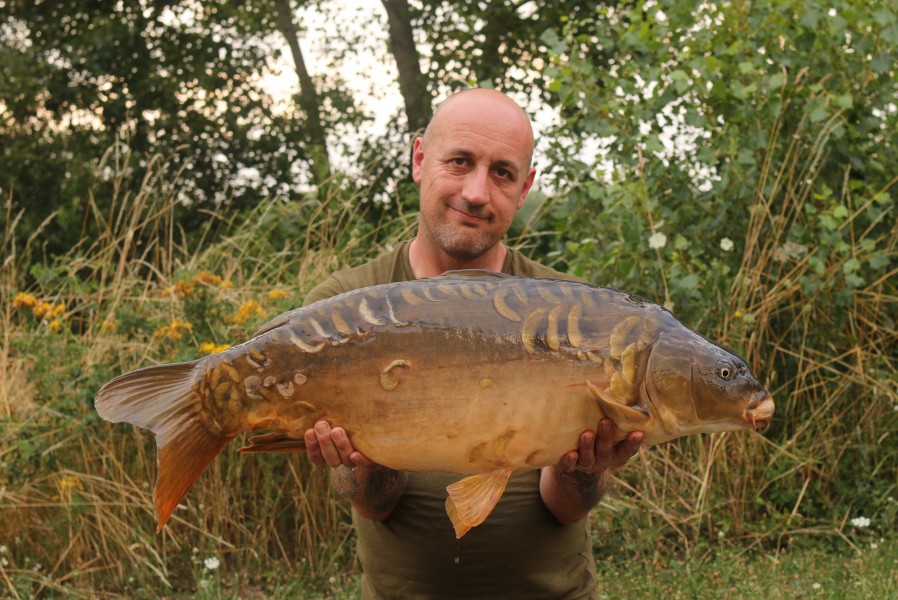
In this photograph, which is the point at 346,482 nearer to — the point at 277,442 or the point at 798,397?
the point at 277,442

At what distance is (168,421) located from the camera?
2105 millimetres

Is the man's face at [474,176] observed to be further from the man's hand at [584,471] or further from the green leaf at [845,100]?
the green leaf at [845,100]

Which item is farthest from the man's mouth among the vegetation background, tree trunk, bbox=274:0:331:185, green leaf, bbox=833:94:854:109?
tree trunk, bbox=274:0:331:185

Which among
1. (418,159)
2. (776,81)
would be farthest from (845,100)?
(418,159)

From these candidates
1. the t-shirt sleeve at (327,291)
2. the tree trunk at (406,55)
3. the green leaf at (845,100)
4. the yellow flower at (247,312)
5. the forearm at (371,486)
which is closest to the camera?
the forearm at (371,486)

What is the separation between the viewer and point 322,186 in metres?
6.36

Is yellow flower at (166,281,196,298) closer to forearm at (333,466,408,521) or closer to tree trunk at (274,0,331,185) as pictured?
forearm at (333,466,408,521)

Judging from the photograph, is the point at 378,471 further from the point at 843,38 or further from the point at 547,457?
the point at 843,38

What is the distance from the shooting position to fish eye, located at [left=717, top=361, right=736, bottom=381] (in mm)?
2020

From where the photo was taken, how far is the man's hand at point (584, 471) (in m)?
2.10

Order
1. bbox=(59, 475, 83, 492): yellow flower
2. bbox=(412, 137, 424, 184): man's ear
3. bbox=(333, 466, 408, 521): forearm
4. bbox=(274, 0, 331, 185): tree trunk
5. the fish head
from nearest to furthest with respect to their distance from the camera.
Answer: the fish head < bbox=(333, 466, 408, 521): forearm < bbox=(412, 137, 424, 184): man's ear < bbox=(59, 475, 83, 492): yellow flower < bbox=(274, 0, 331, 185): tree trunk

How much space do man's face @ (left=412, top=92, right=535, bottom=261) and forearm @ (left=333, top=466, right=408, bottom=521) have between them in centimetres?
63

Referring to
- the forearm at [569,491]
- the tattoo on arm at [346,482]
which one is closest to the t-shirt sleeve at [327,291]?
the tattoo on arm at [346,482]

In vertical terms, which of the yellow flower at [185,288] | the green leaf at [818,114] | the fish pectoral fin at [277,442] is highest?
the green leaf at [818,114]
